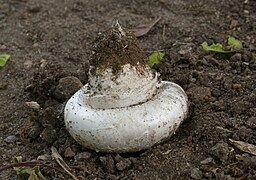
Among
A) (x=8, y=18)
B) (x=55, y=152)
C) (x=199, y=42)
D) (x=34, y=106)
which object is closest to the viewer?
(x=55, y=152)

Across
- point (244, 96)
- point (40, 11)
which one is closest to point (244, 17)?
point (244, 96)

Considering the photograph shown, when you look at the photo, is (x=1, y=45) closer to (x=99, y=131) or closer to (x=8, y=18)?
(x=8, y=18)

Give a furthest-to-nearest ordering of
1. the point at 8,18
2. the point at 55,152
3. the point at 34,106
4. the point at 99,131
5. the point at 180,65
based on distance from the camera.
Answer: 1. the point at 8,18
2. the point at 180,65
3. the point at 34,106
4. the point at 55,152
5. the point at 99,131

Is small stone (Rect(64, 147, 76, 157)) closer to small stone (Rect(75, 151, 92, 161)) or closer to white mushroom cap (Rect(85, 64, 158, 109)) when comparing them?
small stone (Rect(75, 151, 92, 161))

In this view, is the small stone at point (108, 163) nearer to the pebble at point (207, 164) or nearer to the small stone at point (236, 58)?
the pebble at point (207, 164)

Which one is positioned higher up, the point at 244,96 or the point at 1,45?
the point at 244,96

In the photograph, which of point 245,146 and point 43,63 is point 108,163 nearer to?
point 245,146

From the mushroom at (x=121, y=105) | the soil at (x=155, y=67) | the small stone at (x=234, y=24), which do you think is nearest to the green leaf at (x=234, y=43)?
the soil at (x=155, y=67)
